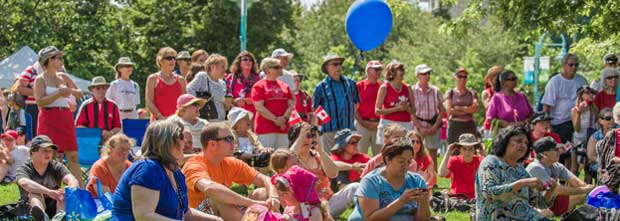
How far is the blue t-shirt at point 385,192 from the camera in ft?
25.6

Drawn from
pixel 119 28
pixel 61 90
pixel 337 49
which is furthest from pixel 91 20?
pixel 61 90

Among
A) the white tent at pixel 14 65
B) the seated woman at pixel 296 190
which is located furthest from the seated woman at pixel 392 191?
the white tent at pixel 14 65

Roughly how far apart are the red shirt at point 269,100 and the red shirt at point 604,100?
166 inches

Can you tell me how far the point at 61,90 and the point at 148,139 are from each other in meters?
4.87

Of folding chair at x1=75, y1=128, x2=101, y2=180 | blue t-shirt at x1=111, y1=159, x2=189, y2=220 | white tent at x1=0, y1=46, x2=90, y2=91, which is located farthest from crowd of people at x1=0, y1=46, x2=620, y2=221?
white tent at x1=0, y1=46, x2=90, y2=91

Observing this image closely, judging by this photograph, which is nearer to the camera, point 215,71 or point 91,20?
point 215,71

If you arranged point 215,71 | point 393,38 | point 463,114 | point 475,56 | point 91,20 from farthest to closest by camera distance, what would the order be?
point 393,38
point 475,56
point 91,20
point 463,114
point 215,71

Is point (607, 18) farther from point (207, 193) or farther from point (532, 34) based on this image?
point (207, 193)

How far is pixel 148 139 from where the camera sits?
6270 mm

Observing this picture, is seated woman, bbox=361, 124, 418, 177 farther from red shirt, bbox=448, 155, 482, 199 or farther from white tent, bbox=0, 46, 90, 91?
white tent, bbox=0, 46, 90, 91

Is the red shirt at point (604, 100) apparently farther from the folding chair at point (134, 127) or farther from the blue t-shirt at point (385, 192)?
the blue t-shirt at point (385, 192)

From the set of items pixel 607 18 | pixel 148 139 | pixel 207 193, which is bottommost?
pixel 207 193

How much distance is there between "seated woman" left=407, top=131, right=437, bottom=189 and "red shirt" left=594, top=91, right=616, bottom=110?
11.0 ft

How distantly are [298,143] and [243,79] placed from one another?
2953 mm
